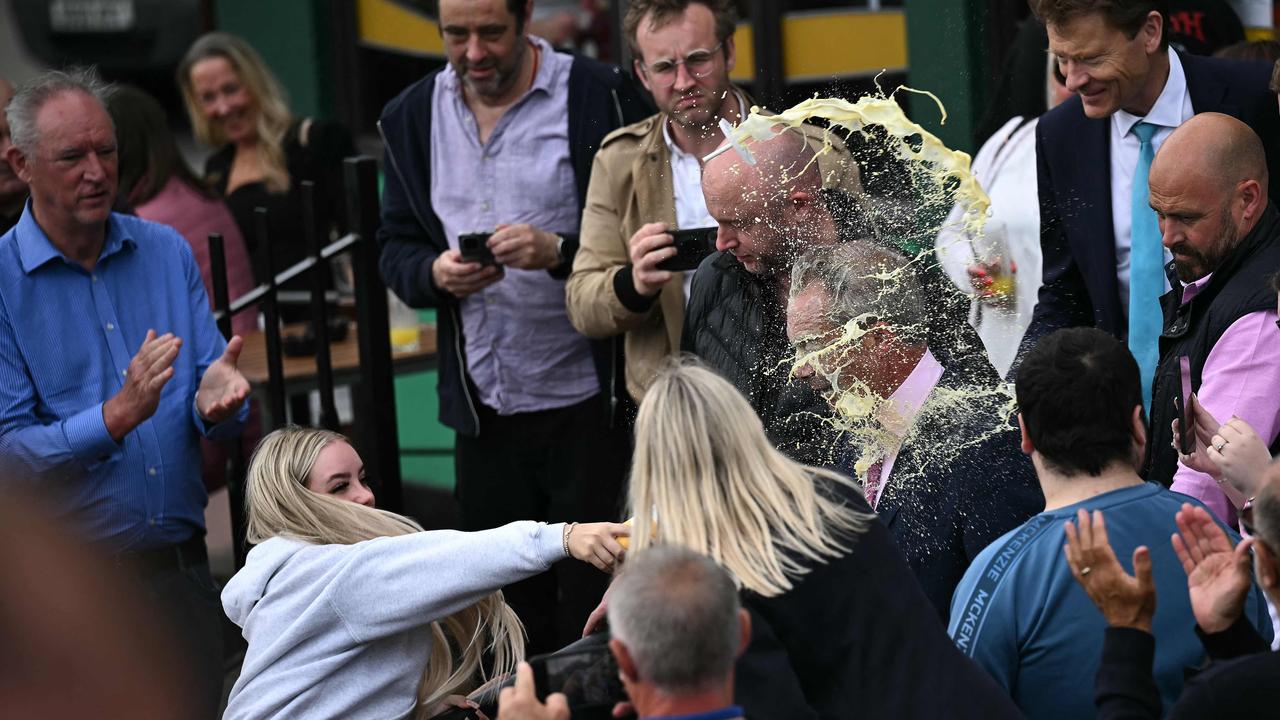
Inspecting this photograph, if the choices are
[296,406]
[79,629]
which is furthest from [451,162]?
[79,629]

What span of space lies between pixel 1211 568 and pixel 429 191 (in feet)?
9.30

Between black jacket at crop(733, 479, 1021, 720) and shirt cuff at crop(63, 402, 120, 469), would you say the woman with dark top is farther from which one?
black jacket at crop(733, 479, 1021, 720)

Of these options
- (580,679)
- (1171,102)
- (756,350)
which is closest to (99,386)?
(756,350)

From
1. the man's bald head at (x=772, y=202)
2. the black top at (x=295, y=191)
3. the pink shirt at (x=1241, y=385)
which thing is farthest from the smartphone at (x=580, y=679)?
the black top at (x=295, y=191)

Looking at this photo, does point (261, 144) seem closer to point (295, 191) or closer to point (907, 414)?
point (295, 191)

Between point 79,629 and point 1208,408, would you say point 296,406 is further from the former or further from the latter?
point 79,629

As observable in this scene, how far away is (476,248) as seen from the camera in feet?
14.2

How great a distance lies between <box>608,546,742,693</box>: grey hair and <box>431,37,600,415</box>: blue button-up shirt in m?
2.37

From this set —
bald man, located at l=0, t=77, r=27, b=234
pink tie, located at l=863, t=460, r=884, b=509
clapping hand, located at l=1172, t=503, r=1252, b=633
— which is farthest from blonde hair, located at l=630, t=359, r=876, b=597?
bald man, located at l=0, t=77, r=27, b=234

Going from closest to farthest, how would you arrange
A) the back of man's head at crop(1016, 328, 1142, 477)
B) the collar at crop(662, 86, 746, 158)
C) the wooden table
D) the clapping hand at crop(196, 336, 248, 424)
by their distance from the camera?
the back of man's head at crop(1016, 328, 1142, 477), the clapping hand at crop(196, 336, 248, 424), the collar at crop(662, 86, 746, 158), the wooden table

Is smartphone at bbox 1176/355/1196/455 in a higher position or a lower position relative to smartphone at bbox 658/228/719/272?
lower

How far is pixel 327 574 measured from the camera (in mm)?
3002

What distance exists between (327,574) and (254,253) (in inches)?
139

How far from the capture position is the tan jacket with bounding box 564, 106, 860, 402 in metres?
4.12
